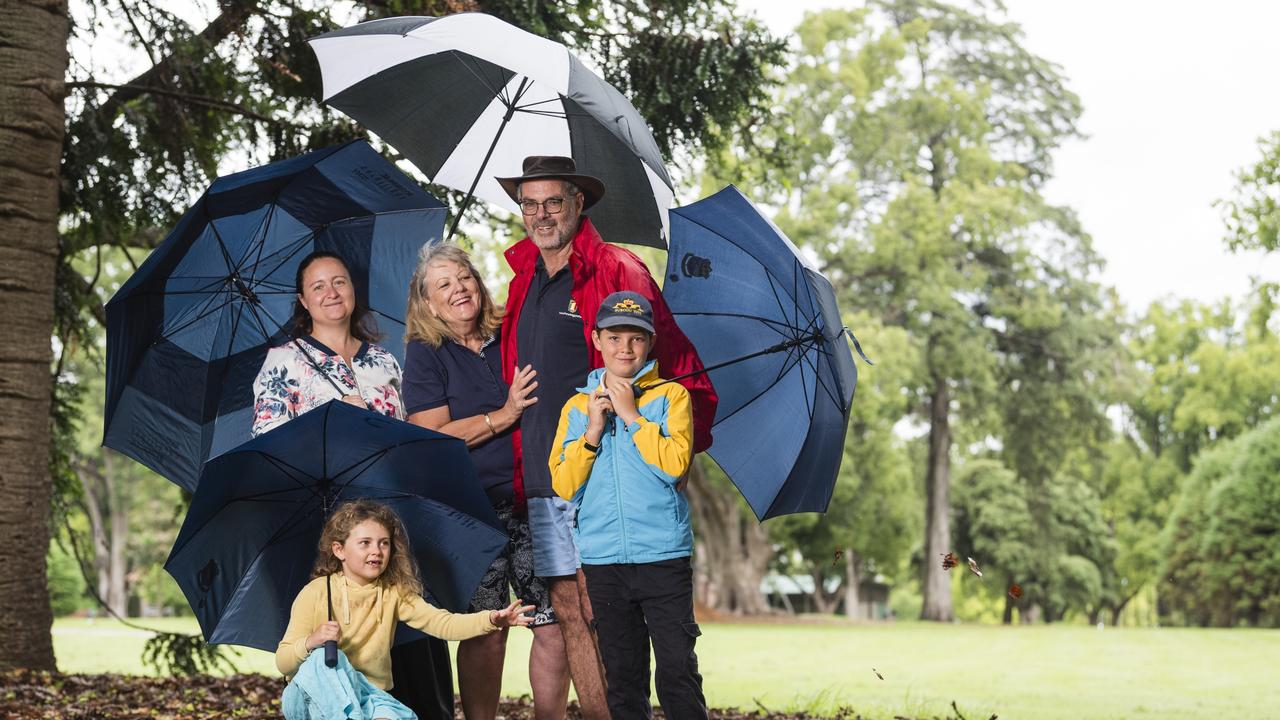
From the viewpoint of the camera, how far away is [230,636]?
176 inches

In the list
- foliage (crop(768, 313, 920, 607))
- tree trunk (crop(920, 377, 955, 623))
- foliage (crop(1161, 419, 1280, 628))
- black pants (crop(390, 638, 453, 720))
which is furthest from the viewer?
tree trunk (crop(920, 377, 955, 623))

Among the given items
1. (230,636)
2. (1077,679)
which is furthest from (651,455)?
(1077,679)

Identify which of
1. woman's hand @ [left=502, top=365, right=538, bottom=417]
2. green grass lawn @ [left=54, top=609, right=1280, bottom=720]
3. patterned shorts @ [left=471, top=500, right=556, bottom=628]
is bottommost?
green grass lawn @ [left=54, top=609, right=1280, bottom=720]

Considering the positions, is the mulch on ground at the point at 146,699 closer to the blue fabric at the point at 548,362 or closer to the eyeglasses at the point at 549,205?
the blue fabric at the point at 548,362

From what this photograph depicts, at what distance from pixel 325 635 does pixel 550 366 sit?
116 centimetres

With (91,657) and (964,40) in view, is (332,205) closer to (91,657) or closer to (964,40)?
(91,657)

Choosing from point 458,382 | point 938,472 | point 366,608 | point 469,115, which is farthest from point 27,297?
point 938,472

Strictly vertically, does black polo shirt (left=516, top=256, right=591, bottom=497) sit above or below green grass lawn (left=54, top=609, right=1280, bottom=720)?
above

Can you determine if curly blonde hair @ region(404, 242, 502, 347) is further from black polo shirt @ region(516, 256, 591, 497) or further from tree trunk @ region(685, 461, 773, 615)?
tree trunk @ region(685, 461, 773, 615)

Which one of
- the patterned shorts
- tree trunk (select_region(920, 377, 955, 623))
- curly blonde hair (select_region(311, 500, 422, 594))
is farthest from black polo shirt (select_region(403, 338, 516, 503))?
tree trunk (select_region(920, 377, 955, 623))

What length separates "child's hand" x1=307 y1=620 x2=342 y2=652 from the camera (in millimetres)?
4145

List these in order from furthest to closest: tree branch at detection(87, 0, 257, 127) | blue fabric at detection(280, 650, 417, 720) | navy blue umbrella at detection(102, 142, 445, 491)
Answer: tree branch at detection(87, 0, 257, 127) → navy blue umbrella at detection(102, 142, 445, 491) → blue fabric at detection(280, 650, 417, 720)

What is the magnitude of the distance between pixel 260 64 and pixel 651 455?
20.2ft

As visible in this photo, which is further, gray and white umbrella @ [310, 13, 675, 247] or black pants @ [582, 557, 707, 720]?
gray and white umbrella @ [310, 13, 675, 247]
